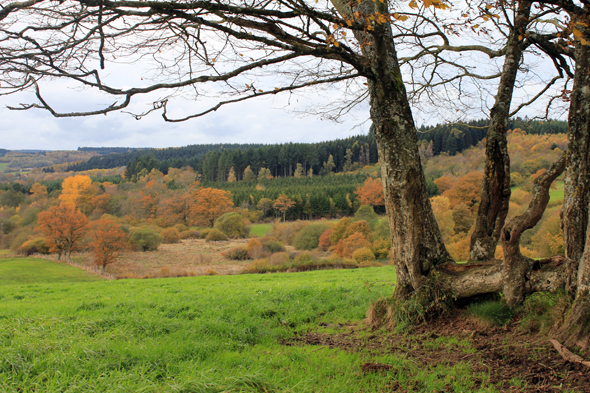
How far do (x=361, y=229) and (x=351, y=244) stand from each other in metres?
2.96

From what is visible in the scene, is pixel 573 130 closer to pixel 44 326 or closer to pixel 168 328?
pixel 168 328

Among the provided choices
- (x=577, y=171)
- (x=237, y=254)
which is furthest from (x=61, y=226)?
(x=577, y=171)

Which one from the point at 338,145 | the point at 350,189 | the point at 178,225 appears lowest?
the point at 178,225

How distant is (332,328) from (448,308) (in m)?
1.74

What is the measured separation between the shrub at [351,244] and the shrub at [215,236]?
20848mm

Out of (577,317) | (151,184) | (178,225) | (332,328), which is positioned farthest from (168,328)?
(151,184)

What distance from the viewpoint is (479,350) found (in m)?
3.66

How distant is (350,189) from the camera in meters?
73.1

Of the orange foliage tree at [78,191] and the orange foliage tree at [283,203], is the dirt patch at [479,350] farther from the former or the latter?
the orange foliage tree at [78,191]

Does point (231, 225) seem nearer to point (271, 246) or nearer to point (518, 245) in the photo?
point (271, 246)

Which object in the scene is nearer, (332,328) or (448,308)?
(448,308)

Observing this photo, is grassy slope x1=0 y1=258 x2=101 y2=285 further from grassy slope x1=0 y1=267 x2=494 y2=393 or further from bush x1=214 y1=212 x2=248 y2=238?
bush x1=214 y1=212 x2=248 y2=238

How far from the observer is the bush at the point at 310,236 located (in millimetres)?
44500

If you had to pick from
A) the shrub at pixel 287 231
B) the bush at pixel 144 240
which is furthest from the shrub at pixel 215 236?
the bush at pixel 144 240
